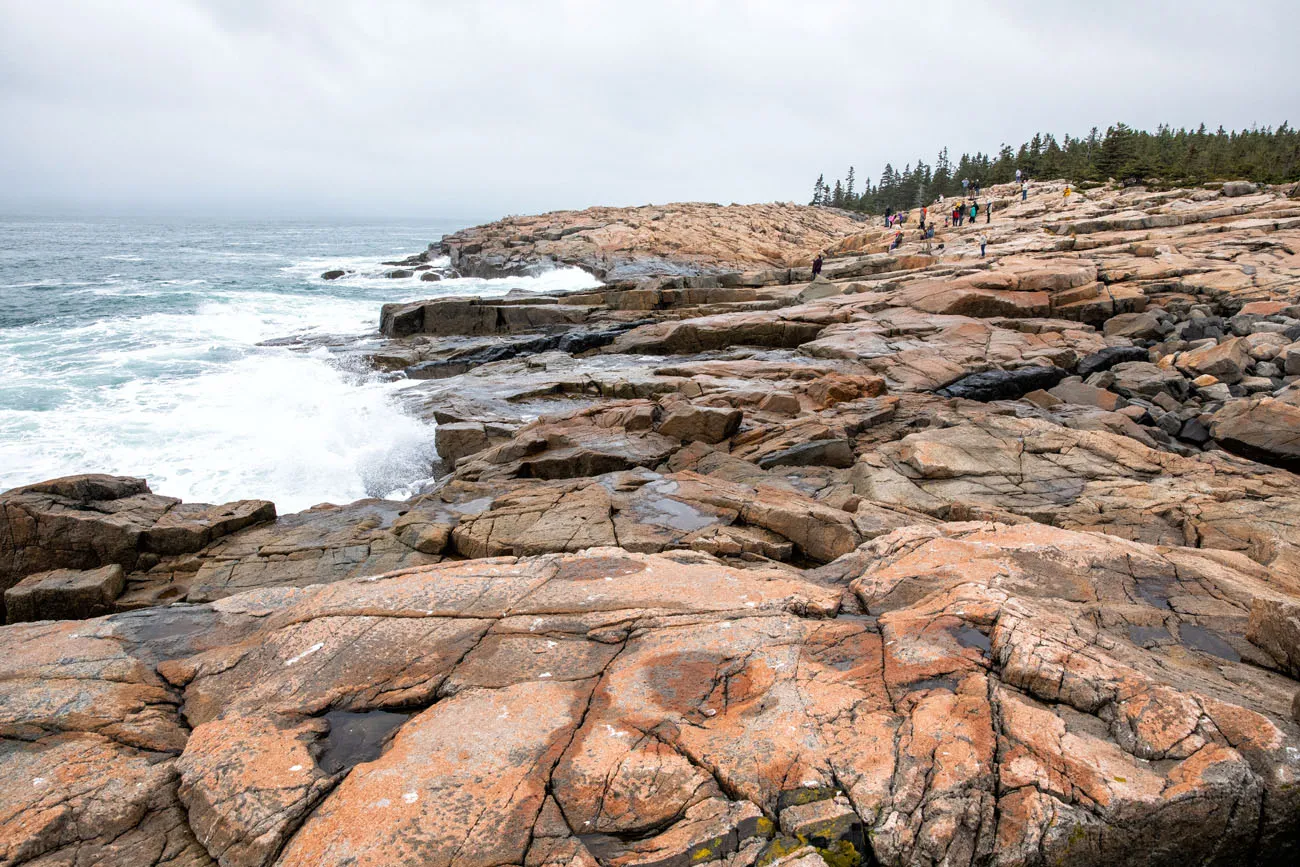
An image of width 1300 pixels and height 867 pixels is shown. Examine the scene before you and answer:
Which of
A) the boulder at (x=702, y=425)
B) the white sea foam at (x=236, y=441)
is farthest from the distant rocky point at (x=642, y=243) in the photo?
the boulder at (x=702, y=425)

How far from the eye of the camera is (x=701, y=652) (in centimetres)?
562

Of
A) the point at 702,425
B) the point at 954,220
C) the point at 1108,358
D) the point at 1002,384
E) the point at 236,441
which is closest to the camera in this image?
the point at 702,425

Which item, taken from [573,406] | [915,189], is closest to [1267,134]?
[915,189]

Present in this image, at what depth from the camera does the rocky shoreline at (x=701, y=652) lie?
13.0 feet

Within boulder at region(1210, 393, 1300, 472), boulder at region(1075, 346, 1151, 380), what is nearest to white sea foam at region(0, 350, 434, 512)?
boulder at region(1210, 393, 1300, 472)

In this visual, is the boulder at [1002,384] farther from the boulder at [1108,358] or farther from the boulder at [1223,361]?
the boulder at [1223,361]

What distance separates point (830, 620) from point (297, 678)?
4.68m

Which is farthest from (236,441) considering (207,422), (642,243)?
(642,243)

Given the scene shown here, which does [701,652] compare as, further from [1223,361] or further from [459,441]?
[1223,361]

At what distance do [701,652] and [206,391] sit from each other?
2328cm

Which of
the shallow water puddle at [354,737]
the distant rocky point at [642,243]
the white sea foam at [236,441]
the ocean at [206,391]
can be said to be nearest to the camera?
the shallow water puddle at [354,737]

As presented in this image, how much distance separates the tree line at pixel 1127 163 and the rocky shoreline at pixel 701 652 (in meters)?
45.4

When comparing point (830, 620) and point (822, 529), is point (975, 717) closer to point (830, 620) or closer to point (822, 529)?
point (830, 620)

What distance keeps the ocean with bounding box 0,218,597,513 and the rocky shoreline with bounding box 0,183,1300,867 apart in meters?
3.86
